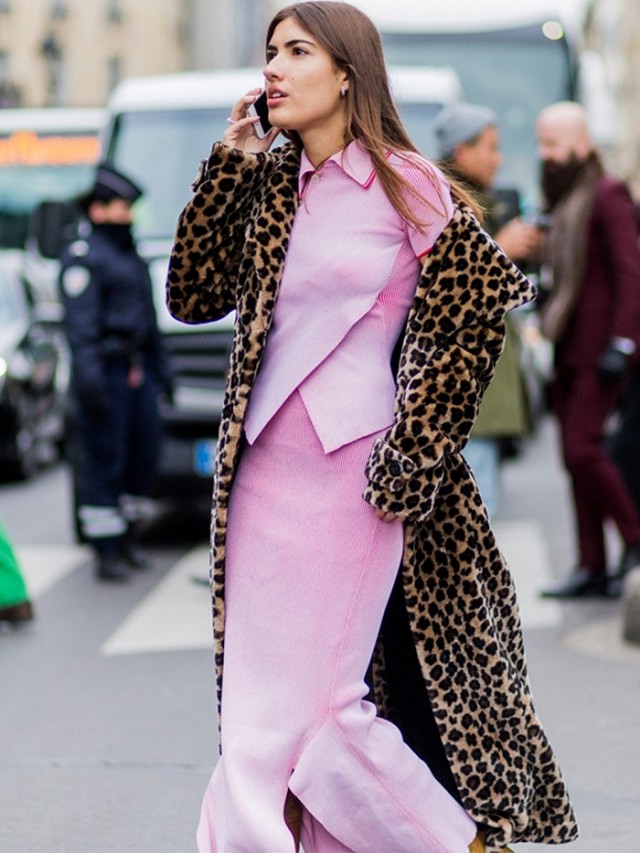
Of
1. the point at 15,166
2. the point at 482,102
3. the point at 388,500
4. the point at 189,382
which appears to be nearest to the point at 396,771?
the point at 388,500

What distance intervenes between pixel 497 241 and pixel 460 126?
44cm

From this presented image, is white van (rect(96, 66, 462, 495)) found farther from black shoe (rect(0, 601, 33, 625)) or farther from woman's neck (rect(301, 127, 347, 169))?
woman's neck (rect(301, 127, 347, 169))

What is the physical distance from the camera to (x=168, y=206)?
1009 centimetres

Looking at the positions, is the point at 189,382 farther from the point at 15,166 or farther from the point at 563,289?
the point at 15,166

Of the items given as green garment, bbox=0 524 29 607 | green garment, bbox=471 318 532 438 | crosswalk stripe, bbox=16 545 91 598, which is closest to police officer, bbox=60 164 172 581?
crosswalk stripe, bbox=16 545 91 598

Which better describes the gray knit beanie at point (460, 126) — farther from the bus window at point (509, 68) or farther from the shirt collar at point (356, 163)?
the bus window at point (509, 68)

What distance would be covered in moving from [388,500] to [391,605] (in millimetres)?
300

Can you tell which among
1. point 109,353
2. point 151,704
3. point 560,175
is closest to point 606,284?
point 560,175

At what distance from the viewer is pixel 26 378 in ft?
42.0

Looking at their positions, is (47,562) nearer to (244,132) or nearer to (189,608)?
(189,608)

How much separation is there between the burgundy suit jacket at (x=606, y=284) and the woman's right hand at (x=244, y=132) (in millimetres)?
3977

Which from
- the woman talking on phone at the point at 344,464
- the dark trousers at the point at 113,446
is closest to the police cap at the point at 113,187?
the dark trousers at the point at 113,446

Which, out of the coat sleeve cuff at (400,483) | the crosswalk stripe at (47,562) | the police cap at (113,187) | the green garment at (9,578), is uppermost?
the coat sleeve cuff at (400,483)

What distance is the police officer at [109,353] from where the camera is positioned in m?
8.48
